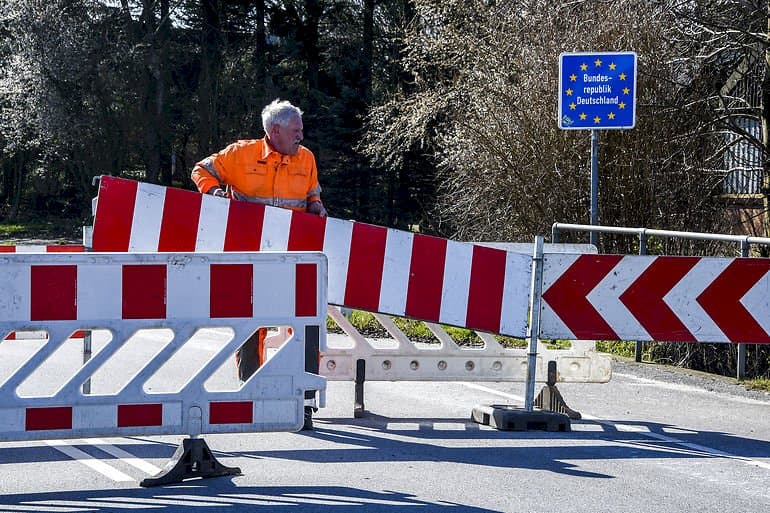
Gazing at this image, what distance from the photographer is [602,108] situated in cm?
1236

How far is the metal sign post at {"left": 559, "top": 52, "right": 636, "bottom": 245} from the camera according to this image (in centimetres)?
1227

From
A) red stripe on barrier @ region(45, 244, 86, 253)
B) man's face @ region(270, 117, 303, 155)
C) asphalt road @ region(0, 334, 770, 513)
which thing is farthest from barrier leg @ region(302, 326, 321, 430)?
red stripe on barrier @ region(45, 244, 86, 253)

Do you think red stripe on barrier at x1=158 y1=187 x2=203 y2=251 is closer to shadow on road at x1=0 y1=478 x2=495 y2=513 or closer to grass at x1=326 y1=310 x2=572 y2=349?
shadow on road at x1=0 y1=478 x2=495 y2=513

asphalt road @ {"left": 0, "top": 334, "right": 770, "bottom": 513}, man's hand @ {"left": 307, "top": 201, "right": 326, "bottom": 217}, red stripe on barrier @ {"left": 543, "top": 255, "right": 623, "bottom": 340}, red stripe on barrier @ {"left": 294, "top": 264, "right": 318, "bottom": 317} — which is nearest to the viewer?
asphalt road @ {"left": 0, "top": 334, "right": 770, "bottom": 513}

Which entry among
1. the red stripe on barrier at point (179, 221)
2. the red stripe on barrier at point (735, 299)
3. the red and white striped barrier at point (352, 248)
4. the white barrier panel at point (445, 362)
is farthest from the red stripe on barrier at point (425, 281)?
the red stripe on barrier at point (735, 299)

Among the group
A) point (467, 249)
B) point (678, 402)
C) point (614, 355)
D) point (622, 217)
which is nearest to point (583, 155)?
point (622, 217)

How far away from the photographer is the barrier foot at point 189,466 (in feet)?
20.7

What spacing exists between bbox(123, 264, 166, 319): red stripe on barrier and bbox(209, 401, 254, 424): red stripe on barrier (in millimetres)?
610

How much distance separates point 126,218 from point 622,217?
860cm

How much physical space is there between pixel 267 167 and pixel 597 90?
4991 mm

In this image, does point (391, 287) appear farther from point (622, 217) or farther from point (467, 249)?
point (622, 217)

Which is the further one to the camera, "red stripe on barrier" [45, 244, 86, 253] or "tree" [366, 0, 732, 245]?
"tree" [366, 0, 732, 245]

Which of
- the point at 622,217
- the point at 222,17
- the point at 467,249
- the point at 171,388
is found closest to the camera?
the point at 467,249

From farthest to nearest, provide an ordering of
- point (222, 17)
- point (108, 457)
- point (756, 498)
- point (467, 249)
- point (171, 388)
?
1. point (222, 17)
2. point (171, 388)
3. point (467, 249)
4. point (108, 457)
5. point (756, 498)
